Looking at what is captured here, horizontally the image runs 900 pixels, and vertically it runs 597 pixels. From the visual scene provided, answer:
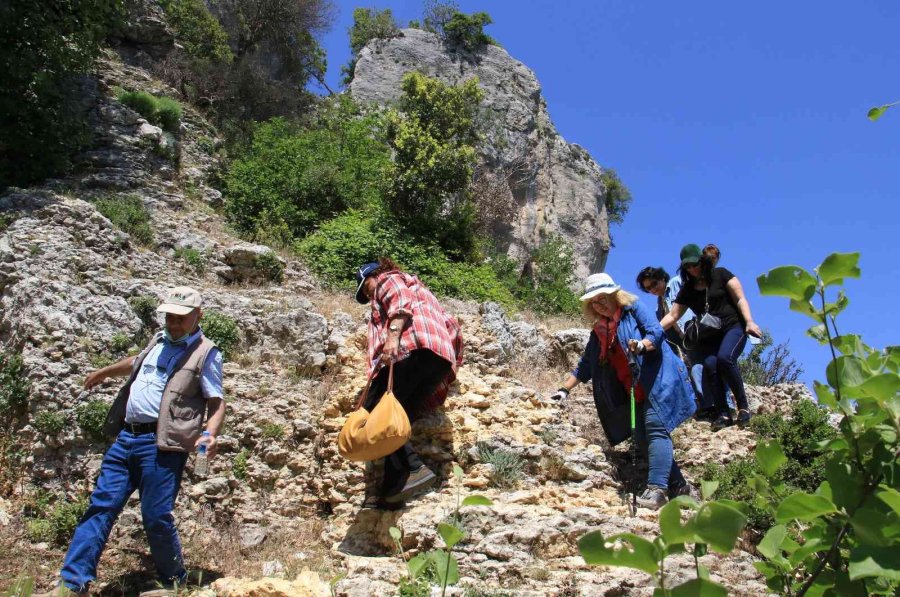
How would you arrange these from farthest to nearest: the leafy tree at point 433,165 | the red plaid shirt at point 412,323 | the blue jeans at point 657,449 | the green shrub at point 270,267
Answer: the leafy tree at point 433,165 → the green shrub at point 270,267 → the red plaid shirt at point 412,323 → the blue jeans at point 657,449

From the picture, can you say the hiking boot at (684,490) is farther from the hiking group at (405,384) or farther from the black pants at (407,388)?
the black pants at (407,388)

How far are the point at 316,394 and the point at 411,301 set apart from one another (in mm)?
1711

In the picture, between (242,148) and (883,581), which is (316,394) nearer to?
(883,581)

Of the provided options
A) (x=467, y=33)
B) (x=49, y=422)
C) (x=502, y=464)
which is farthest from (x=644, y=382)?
(x=467, y=33)

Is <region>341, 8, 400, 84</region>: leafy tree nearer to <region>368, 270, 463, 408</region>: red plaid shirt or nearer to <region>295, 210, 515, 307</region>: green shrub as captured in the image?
<region>295, 210, 515, 307</region>: green shrub

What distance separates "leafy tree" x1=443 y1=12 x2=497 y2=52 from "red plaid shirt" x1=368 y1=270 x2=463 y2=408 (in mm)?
18856

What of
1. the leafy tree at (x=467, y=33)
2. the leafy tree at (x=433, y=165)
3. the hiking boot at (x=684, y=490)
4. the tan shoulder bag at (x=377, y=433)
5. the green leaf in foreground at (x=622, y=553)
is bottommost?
the green leaf in foreground at (x=622, y=553)

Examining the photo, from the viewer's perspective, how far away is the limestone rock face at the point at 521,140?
781 inches

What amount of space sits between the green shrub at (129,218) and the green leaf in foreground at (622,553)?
902cm

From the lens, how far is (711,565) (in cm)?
379

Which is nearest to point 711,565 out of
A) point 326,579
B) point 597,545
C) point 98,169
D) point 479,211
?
point 326,579

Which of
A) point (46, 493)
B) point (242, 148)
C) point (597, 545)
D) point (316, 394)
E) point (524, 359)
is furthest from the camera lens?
point (242, 148)

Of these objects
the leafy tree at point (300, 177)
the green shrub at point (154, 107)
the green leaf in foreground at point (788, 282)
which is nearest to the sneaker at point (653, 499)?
the green leaf in foreground at point (788, 282)

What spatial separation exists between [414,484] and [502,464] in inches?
28.7
